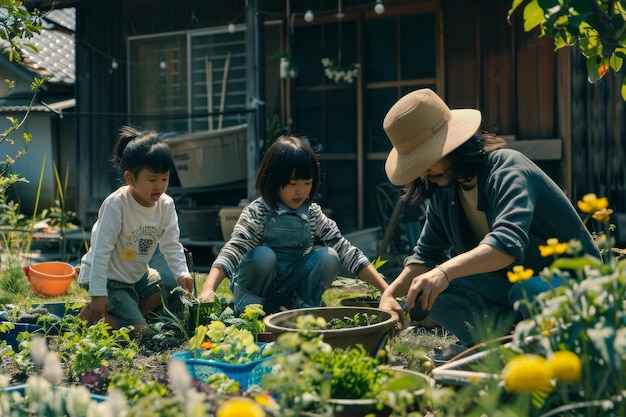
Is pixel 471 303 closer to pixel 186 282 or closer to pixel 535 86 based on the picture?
pixel 186 282

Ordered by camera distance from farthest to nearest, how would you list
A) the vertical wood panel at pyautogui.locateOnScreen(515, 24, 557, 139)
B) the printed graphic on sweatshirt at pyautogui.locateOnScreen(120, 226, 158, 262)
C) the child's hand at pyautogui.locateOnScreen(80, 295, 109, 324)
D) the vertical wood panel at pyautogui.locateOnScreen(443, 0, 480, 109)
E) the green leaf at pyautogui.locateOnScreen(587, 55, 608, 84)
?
the vertical wood panel at pyautogui.locateOnScreen(443, 0, 480, 109), the vertical wood panel at pyautogui.locateOnScreen(515, 24, 557, 139), the printed graphic on sweatshirt at pyautogui.locateOnScreen(120, 226, 158, 262), the child's hand at pyautogui.locateOnScreen(80, 295, 109, 324), the green leaf at pyautogui.locateOnScreen(587, 55, 608, 84)

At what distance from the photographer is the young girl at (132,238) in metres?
3.78

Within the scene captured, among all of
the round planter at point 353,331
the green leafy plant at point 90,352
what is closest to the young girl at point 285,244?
the green leafy plant at point 90,352

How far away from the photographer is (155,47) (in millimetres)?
9156

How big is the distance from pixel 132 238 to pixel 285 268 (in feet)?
2.50

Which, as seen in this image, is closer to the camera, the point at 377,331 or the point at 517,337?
the point at 517,337

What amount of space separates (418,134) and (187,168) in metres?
5.61

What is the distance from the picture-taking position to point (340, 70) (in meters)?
7.64

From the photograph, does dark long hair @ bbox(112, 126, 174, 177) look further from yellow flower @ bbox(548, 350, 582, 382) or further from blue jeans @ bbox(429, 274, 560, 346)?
yellow flower @ bbox(548, 350, 582, 382)

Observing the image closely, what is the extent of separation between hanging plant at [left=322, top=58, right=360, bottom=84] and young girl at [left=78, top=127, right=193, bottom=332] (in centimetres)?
382

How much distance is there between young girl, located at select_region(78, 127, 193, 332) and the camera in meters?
3.78

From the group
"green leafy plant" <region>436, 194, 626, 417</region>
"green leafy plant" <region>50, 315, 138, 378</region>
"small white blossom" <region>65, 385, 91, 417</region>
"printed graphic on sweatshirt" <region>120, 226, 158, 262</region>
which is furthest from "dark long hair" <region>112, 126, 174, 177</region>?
"green leafy plant" <region>436, 194, 626, 417</region>

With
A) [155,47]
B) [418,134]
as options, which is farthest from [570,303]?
[155,47]

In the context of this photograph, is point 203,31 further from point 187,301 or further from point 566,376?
point 566,376
